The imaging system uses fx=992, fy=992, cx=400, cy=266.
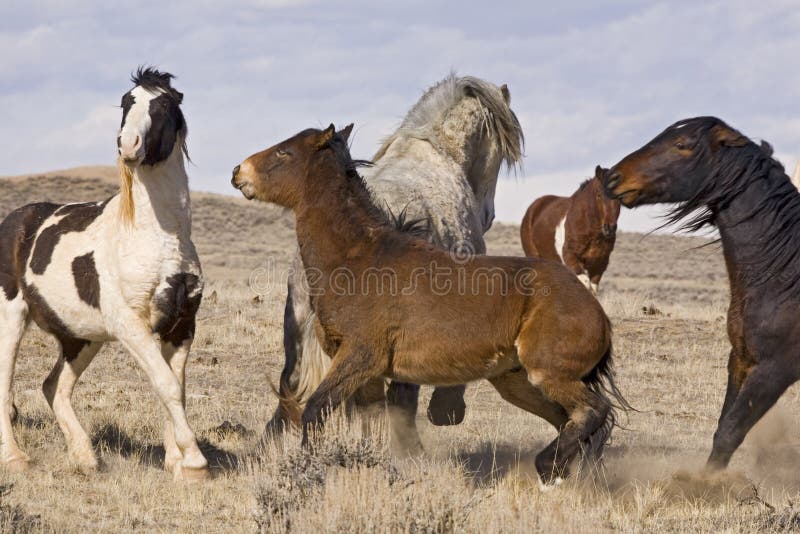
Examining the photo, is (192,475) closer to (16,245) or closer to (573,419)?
(16,245)

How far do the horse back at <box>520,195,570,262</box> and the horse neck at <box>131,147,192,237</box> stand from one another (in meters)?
9.45

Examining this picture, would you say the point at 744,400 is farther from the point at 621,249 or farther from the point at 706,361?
the point at 621,249

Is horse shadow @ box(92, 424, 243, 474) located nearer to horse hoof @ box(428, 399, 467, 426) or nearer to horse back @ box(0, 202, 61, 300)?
horse back @ box(0, 202, 61, 300)

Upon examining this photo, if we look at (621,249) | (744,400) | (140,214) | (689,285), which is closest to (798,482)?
(744,400)

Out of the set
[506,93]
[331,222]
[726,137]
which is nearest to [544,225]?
[506,93]

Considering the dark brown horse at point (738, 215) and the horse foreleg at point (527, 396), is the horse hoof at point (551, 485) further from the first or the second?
the dark brown horse at point (738, 215)

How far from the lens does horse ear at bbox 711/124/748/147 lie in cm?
614

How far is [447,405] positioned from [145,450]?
228 centimetres

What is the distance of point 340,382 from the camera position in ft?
18.1

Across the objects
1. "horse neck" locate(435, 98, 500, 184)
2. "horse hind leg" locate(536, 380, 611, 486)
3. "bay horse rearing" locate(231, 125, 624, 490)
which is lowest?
"horse hind leg" locate(536, 380, 611, 486)

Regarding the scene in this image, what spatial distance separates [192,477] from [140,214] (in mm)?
1748

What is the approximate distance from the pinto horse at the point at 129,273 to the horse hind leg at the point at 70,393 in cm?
1

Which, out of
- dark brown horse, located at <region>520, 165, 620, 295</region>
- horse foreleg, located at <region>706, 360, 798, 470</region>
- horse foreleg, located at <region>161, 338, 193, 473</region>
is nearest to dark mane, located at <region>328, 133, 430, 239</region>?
horse foreleg, located at <region>161, 338, 193, 473</region>

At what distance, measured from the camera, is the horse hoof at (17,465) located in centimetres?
659
